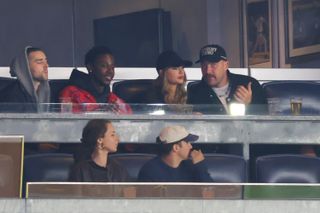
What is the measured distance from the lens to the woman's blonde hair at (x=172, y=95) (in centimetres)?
1131

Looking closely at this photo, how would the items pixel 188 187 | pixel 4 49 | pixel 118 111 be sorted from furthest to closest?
pixel 4 49
pixel 118 111
pixel 188 187

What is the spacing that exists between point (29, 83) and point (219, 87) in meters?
1.59

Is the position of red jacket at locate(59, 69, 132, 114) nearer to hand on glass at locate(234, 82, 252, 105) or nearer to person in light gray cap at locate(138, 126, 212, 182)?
person in light gray cap at locate(138, 126, 212, 182)

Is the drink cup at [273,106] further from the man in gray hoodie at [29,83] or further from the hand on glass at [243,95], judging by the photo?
the man in gray hoodie at [29,83]

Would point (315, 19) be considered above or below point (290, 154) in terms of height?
above

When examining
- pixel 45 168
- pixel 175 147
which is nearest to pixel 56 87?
pixel 45 168

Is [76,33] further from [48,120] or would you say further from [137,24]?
[48,120]

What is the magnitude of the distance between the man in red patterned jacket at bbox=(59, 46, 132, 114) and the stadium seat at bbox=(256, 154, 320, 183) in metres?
1.38

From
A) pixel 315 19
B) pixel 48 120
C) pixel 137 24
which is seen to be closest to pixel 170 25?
pixel 137 24

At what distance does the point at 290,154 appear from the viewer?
10.8 meters

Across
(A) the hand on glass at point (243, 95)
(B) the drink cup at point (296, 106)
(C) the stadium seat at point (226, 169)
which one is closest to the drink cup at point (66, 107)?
(C) the stadium seat at point (226, 169)

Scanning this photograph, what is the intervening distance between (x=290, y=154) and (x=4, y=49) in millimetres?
4019

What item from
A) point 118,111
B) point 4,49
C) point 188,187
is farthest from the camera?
point 4,49

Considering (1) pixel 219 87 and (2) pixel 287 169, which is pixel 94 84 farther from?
(2) pixel 287 169
